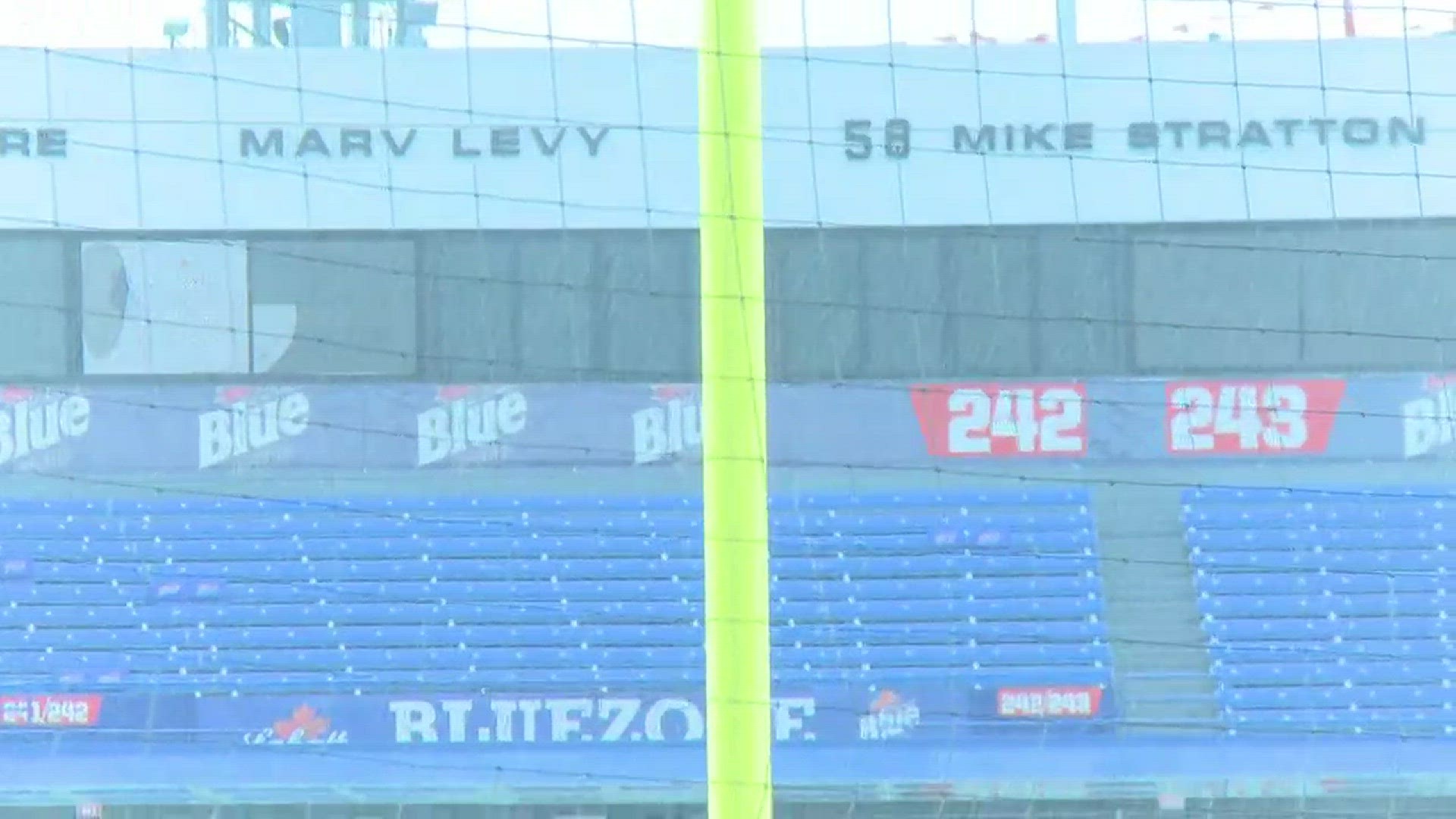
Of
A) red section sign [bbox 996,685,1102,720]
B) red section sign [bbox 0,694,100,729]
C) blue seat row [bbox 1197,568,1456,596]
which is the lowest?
red section sign [bbox 996,685,1102,720]

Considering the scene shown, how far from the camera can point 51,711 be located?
394 inches

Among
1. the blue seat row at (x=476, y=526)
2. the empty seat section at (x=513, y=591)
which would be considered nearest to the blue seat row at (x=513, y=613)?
the empty seat section at (x=513, y=591)

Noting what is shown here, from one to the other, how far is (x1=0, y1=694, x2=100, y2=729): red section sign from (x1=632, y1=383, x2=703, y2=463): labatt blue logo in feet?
8.84

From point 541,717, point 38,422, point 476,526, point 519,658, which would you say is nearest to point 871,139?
point 476,526

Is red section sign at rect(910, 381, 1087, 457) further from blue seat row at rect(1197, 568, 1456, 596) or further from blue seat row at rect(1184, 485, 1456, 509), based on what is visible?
blue seat row at rect(1197, 568, 1456, 596)

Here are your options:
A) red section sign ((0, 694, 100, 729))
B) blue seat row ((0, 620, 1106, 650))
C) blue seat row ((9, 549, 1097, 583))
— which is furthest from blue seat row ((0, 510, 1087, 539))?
red section sign ((0, 694, 100, 729))

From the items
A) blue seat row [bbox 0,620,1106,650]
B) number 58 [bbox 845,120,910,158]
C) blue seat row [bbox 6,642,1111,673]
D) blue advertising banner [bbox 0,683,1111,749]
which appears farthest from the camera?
number 58 [bbox 845,120,910,158]

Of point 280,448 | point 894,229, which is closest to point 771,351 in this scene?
point 894,229

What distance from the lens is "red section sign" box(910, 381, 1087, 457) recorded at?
1124cm

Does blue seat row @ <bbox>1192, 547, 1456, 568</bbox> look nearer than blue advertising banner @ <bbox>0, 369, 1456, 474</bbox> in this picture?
Yes

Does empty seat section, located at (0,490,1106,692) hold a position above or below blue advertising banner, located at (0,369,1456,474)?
below

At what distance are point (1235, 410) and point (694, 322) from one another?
255 cm

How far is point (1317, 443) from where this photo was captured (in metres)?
11.2

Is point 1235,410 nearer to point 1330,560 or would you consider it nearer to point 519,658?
point 1330,560
